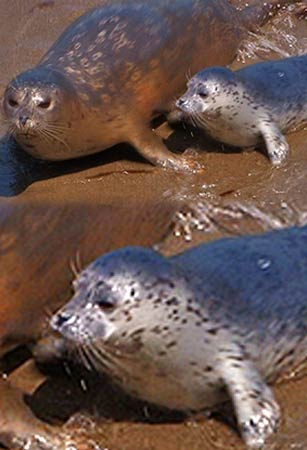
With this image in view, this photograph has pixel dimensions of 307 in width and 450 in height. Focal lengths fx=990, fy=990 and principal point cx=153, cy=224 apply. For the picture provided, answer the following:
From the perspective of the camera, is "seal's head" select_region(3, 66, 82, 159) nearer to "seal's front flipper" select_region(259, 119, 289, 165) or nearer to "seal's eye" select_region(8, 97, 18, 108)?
"seal's eye" select_region(8, 97, 18, 108)

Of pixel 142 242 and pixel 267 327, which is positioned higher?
pixel 142 242

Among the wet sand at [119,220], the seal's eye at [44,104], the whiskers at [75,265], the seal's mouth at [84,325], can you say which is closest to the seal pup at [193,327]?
the seal's mouth at [84,325]

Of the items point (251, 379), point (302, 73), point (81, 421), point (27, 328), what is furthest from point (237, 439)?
point (302, 73)

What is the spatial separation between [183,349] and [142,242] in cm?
84

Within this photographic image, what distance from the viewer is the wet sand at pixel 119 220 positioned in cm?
337

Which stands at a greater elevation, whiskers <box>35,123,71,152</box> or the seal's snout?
whiskers <box>35,123,71,152</box>

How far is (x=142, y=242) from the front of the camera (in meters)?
3.93

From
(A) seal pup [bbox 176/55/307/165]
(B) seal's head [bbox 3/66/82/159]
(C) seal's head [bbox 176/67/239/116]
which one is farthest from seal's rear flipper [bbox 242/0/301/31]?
(B) seal's head [bbox 3/66/82/159]

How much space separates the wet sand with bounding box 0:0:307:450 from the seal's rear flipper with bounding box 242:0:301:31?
237 millimetres

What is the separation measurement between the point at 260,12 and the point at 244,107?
163 centimetres

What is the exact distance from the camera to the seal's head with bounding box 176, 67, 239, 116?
5.18 metres

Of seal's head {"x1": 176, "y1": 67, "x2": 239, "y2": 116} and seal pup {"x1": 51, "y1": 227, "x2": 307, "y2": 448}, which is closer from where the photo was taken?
seal pup {"x1": 51, "y1": 227, "x2": 307, "y2": 448}

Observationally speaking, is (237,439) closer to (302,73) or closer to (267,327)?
(267,327)

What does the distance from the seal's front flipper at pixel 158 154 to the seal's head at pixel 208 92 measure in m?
0.24
